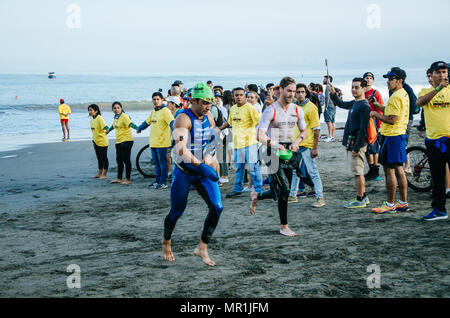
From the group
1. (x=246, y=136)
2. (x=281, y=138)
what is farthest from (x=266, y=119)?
(x=246, y=136)

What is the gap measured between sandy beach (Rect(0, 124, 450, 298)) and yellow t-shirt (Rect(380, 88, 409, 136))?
1.34 metres

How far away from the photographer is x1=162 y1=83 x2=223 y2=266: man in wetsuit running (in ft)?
16.2

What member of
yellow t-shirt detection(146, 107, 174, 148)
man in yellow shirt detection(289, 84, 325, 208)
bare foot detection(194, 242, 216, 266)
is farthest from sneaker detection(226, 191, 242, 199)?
bare foot detection(194, 242, 216, 266)

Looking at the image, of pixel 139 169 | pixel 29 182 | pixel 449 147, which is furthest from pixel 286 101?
pixel 29 182

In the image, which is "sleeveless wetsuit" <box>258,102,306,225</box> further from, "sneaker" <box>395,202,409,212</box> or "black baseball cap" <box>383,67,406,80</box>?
"sneaker" <box>395,202,409,212</box>

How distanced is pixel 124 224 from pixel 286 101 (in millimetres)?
3214

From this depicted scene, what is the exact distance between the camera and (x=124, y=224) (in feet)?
22.7

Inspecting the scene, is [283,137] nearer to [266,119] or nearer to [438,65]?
[266,119]

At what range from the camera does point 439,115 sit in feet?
20.7

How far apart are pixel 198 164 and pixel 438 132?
372cm

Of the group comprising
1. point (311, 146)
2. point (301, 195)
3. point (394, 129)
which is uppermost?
point (394, 129)

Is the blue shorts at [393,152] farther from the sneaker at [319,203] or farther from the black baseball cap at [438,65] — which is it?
the sneaker at [319,203]

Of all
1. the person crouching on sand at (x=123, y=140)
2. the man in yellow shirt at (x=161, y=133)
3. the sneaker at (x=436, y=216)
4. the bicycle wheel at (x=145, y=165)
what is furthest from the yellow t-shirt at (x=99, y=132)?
the sneaker at (x=436, y=216)
